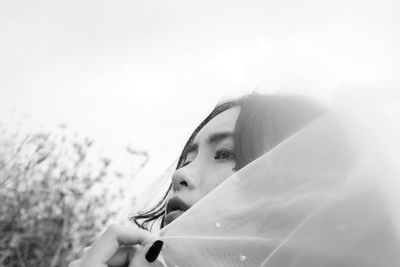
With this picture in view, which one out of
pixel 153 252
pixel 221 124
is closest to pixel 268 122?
pixel 221 124

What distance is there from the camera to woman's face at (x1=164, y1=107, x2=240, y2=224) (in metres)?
1.93

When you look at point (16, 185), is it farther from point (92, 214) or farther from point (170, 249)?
point (170, 249)

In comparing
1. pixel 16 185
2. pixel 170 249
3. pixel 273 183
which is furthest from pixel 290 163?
pixel 16 185

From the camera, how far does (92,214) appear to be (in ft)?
29.5

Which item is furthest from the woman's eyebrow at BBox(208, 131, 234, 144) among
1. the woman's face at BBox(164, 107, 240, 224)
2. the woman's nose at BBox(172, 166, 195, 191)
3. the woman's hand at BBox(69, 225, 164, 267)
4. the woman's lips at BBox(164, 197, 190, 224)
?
the woman's hand at BBox(69, 225, 164, 267)

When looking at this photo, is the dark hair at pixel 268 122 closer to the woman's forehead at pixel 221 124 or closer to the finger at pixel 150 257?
the woman's forehead at pixel 221 124

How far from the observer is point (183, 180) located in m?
1.96

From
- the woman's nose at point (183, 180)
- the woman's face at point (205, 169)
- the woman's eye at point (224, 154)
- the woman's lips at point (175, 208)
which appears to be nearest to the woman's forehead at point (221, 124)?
the woman's face at point (205, 169)

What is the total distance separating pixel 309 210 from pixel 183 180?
615 mm

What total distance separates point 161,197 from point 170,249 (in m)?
1.48

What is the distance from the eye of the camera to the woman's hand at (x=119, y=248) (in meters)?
1.51

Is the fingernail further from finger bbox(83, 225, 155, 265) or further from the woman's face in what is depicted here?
the woman's face

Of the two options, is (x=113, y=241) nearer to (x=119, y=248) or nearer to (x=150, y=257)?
(x=119, y=248)

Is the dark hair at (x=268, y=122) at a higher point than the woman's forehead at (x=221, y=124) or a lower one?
lower
